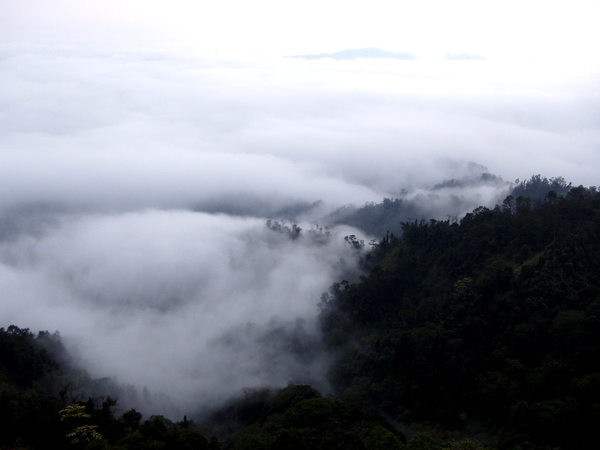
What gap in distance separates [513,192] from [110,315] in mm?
53496

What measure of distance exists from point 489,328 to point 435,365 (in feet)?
14.1

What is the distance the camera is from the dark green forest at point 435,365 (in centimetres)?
2064

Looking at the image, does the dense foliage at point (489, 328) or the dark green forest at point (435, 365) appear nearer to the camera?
the dark green forest at point (435, 365)

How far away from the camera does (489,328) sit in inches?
1264

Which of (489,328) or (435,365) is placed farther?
(489,328)

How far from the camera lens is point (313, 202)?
12138 centimetres

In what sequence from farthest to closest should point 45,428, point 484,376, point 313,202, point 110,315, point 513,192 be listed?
point 313,202, point 513,192, point 110,315, point 484,376, point 45,428

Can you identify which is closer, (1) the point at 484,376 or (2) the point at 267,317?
(1) the point at 484,376

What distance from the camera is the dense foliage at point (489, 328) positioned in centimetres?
2412

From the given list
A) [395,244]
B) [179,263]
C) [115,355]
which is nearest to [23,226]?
[179,263]

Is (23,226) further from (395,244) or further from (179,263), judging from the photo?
(395,244)

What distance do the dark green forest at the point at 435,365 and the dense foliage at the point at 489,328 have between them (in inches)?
3.2

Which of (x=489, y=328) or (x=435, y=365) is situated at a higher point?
(x=489, y=328)

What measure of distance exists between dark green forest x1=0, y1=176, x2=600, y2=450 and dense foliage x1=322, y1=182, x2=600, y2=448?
81 mm
